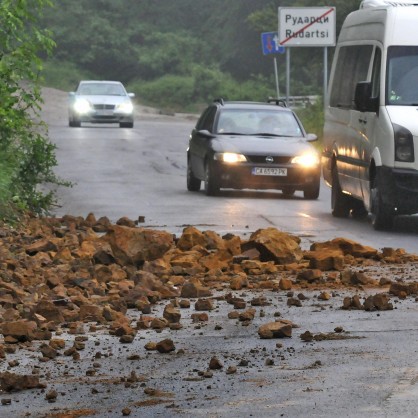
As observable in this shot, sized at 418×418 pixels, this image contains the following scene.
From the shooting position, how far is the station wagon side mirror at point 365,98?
18.6 metres

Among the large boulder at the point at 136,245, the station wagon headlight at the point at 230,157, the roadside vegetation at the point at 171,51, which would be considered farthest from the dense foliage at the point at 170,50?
the large boulder at the point at 136,245

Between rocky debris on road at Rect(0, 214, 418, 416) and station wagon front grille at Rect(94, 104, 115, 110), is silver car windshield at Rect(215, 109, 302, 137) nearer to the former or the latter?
rocky debris on road at Rect(0, 214, 418, 416)

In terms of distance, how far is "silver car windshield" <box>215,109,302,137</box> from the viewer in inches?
1052

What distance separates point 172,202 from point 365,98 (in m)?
6.08

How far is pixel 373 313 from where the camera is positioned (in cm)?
1111

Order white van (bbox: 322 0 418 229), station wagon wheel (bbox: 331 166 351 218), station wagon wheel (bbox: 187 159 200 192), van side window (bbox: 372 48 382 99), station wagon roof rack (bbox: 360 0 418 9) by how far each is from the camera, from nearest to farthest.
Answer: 1. white van (bbox: 322 0 418 229)
2. van side window (bbox: 372 48 382 99)
3. station wagon roof rack (bbox: 360 0 418 9)
4. station wagon wheel (bbox: 331 166 351 218)
5. station wagon wheel (bbox: 187 159 200 192)

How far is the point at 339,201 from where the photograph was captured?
70.8 ft

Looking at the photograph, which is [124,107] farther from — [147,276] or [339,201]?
[147,276]

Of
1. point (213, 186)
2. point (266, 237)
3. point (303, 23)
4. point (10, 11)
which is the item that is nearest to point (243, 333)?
point (266, 237)

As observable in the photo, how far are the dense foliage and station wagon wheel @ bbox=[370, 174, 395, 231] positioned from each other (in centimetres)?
6334

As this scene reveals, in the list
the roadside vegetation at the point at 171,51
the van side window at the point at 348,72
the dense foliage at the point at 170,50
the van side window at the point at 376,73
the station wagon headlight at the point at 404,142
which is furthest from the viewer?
the dense foliage at the point at 170,50

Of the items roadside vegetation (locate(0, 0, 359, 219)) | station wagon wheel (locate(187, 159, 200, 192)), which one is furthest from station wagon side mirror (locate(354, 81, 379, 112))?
roadside vegetation (locate(0, 0, 359, 219))

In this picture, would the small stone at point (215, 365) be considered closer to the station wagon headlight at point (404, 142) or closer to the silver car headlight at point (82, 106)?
the station wagon headlight at point (404, 142)

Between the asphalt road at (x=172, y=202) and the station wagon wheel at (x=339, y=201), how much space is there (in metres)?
0.21
